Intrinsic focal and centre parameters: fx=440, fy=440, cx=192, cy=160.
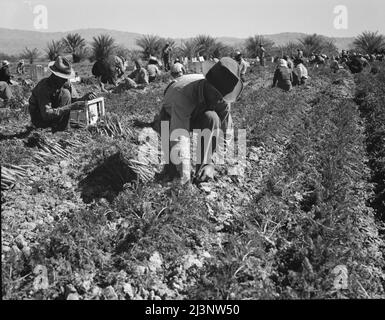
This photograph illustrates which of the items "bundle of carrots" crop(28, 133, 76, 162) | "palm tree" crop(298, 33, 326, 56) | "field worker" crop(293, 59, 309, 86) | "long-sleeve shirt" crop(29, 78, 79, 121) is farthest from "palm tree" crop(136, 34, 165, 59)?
"bundle of carrots" crop(28, 133, 76, 162)

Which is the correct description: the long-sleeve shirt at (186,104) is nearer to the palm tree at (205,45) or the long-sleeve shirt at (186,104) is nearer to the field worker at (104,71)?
the field worker at (104,71)

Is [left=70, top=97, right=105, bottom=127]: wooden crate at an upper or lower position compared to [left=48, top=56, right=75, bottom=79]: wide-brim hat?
lower

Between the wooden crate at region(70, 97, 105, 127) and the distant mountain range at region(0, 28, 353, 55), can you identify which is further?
the distant mountain range at region(0, 28, 353, 55)

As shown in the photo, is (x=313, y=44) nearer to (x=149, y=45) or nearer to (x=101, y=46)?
(x=149, y=45)

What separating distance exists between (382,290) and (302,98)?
774cm

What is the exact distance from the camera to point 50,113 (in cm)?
491

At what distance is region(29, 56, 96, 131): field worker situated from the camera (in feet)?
16.1

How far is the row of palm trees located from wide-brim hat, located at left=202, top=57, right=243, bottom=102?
14.8m

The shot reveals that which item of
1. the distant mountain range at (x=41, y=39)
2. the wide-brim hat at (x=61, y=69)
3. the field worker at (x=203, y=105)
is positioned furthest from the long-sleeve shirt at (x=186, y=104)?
the distant mountain range at (x=41, y=39)

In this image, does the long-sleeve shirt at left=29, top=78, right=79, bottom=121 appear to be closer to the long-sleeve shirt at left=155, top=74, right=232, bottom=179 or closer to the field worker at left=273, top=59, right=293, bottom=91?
the long-sleeve shirt at left=155, top=74, right=232, bottom=179

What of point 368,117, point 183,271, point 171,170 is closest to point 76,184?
point 171,170

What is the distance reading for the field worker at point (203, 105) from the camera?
3.67 metres

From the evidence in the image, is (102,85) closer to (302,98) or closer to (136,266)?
(302,98)

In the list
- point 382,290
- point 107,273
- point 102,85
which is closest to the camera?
point 107,273
